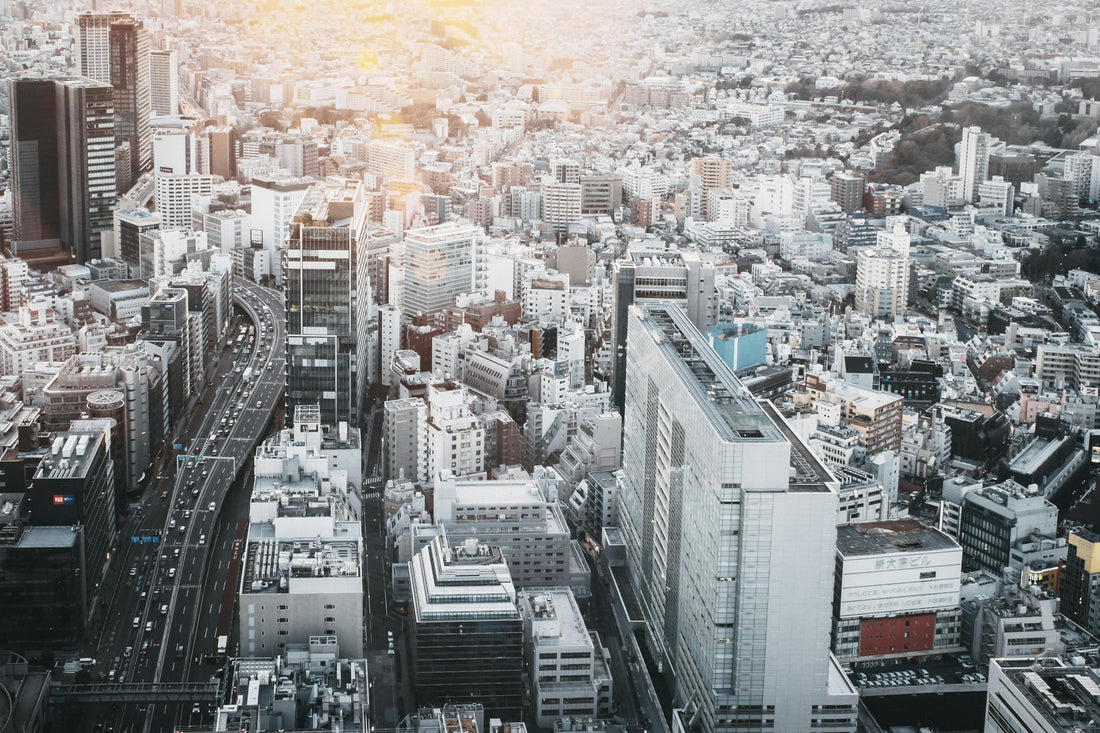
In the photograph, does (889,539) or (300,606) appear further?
(889,539)

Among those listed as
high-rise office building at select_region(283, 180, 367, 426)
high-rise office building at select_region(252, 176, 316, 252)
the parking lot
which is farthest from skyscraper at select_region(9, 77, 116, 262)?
the parking lot

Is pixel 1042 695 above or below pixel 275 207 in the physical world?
below

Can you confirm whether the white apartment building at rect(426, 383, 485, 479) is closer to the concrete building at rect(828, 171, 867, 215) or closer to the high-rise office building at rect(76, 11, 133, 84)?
the high-rise office building at rect(76, 11, 133, 84)

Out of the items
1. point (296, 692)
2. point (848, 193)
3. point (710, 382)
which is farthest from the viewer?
Answer: point (848, 193)

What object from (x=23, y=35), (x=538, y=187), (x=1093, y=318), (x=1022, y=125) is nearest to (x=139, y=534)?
(x=1093, y=318)

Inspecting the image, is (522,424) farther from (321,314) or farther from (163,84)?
(163,84)

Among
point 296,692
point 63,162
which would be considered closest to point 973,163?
point 63,162

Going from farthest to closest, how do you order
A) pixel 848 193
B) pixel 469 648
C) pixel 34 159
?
1. pixel 848 193
2. pixel 34 159
3. pixel 469 648

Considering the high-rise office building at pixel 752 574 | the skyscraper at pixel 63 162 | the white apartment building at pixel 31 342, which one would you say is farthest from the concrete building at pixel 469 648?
the skyscraper at pixel 63 162

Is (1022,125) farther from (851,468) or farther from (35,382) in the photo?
(35,382)
